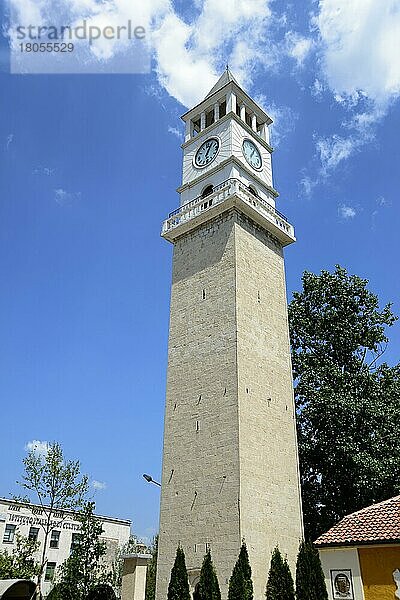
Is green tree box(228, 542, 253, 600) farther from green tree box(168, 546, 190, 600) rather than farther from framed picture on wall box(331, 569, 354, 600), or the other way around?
framed picture on wall box(331, 569, 354, 600)

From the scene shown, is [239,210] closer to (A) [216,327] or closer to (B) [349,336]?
(A) [216,327]

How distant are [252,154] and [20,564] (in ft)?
77.6

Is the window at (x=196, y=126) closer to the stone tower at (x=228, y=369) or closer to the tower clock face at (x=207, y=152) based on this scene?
the stone tower at (x=228, y=369)

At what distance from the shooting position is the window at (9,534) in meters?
36.3

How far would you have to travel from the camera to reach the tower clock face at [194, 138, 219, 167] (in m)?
27.6

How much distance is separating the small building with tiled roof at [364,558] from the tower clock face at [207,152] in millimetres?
19899

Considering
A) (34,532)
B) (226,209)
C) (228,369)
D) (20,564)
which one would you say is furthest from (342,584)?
(34,532)

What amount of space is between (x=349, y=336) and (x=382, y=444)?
5610 mm

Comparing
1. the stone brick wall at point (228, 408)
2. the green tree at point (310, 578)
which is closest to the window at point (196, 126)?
the stone brick wall at point (228, 408)

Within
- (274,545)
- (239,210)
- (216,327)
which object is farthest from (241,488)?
(239,210)

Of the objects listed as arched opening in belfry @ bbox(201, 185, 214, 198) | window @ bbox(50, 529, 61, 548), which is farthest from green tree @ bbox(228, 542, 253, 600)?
window @ bbox(50, 529, 61, 548)

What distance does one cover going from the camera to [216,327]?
22.5 meters

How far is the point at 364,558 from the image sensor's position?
11.5 m

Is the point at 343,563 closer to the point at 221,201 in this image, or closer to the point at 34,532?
the point at 221,201
